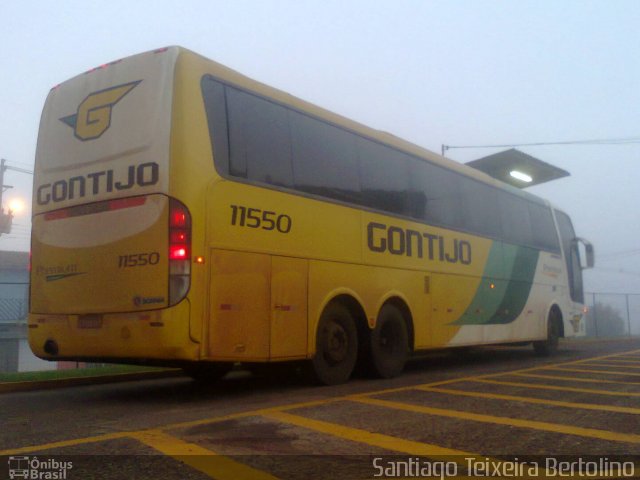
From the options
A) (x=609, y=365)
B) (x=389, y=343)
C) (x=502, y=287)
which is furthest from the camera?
(x=502, y=287)

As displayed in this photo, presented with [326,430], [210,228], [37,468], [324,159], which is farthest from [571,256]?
[37,468]

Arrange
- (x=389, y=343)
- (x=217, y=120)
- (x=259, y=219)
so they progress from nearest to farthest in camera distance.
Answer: (x=217, y=120)
(x=259, y=219)
(x=389, y=343)

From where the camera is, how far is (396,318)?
382 inches

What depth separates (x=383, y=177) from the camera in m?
9.75

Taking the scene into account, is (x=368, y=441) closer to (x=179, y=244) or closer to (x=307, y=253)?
(x=179, y=244)

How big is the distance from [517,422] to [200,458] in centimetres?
294

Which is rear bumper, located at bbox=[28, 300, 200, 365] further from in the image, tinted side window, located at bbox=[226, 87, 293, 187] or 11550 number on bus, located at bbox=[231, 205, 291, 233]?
tinted side window, located at bbox=[226, 87, 293, 187]

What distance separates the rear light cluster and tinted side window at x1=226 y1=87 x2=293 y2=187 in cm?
85

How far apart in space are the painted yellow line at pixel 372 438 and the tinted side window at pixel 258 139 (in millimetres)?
2787

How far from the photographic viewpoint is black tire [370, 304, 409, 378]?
364 inches

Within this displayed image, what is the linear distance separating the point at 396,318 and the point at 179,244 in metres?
4.30

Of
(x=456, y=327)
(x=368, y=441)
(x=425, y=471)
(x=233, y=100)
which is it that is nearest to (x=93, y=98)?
(x=233, y=100)

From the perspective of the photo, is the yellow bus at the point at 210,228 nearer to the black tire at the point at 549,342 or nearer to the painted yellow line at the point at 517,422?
the painted yellow line at the point at 517,422

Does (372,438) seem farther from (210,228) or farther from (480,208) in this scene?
(480,208)
